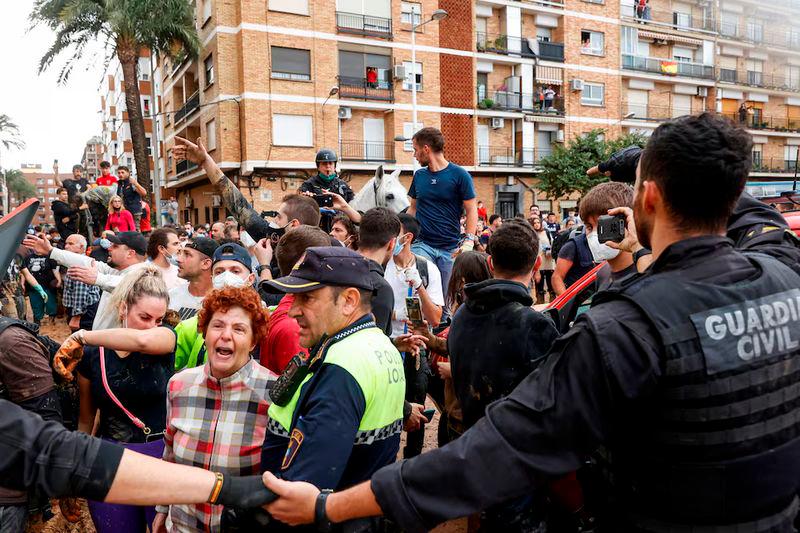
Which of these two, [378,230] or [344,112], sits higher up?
[344,112]

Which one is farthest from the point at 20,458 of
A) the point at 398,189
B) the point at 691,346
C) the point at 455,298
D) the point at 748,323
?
the point at 398,189

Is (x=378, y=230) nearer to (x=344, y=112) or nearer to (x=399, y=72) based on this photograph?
(x=344, y=112)

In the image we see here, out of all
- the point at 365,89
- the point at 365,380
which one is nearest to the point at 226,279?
the point at 365,380

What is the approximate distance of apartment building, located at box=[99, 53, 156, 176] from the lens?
152 ft

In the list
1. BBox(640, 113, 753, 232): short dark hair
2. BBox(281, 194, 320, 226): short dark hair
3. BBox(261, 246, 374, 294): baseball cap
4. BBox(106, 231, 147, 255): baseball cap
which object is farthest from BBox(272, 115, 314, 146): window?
BBox(640, 113, 753, 232): short dark hair

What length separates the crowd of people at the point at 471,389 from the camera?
1.46m

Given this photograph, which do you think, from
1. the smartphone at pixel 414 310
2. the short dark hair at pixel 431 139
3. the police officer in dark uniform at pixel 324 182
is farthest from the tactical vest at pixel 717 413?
the police officer in dark uniform at pixel 324 182

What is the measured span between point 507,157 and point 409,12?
9.36 m

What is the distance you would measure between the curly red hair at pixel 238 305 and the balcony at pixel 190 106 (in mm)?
27514

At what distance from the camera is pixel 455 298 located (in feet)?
14.1

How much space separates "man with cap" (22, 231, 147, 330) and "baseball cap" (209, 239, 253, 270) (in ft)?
1.75

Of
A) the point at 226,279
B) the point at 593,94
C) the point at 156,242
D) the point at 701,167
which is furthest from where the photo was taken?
the point at 593,94

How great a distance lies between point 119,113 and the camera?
60531mm

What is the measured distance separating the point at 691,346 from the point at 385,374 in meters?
1.13
